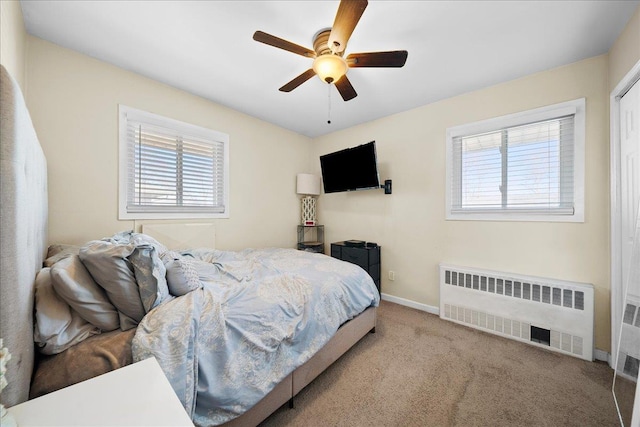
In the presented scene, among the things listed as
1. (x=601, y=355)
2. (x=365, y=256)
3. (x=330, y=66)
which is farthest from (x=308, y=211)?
(x=601, y=355)

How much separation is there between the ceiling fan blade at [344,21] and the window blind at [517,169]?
191 centimetres

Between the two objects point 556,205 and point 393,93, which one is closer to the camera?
point 556,205

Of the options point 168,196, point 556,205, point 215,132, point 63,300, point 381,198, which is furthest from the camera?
point 381,198

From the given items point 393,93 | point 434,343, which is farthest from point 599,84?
point 434,343

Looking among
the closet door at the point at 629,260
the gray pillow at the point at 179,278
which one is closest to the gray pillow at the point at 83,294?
the gray pillow at the point at 179,278

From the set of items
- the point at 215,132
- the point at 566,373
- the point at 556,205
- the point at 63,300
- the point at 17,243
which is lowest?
the point at 566,373

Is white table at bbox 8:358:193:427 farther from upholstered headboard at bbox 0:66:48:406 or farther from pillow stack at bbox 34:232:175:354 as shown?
pillow stack at bbox 34:232:175:354

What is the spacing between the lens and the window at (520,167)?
6.88 ft

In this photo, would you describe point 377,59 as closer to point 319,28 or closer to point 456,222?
point 319,28

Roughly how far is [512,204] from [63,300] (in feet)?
11.2

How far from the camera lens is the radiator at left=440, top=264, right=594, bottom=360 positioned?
196cm

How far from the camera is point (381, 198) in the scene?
332cm

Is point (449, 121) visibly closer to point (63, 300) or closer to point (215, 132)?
point (215, 132)

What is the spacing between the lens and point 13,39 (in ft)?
4.68
